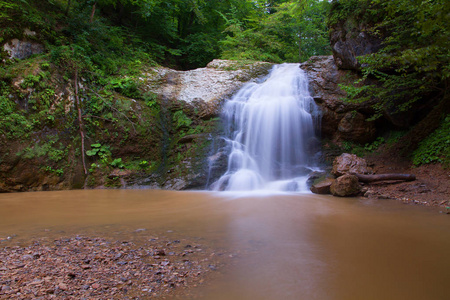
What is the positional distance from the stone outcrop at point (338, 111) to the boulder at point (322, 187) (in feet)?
10.5

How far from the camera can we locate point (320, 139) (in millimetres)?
9891

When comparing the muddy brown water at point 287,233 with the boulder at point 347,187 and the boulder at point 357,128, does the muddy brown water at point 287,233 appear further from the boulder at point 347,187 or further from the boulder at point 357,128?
the boulder at point 357,128

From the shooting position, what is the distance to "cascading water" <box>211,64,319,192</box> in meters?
8.61

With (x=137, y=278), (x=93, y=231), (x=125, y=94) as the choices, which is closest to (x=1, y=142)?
(x=125, y=94)

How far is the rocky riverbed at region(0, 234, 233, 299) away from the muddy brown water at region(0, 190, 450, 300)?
25 cm

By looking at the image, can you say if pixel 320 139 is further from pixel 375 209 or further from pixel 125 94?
pixel 125 94

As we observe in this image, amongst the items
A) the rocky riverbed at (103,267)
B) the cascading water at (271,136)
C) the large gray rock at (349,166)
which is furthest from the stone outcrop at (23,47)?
the large gray rock at (349,166)

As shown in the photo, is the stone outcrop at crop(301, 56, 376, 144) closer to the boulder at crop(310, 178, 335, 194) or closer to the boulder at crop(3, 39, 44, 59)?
the boulder at crop(310, 178, 335, 194)

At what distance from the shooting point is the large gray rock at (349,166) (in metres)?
7.43

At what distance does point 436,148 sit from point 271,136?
15.8 feet

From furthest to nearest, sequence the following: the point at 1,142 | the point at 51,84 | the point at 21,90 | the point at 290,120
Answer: the point at 290,120, the point at 51,84, the point at 21,90, the point at 1,142

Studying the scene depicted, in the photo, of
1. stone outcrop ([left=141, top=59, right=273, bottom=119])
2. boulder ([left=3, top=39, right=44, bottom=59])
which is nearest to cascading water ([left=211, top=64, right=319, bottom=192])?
stone outcrop ([left=141, top=59, right=273, bottom=119])

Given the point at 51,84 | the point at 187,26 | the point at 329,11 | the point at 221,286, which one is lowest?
the point at 221,286

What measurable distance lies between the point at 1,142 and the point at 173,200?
499cm
